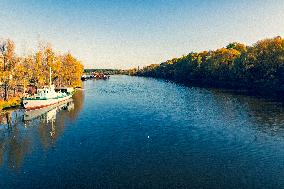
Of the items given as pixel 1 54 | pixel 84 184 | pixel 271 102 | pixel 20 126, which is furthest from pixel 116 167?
pixel 271 102

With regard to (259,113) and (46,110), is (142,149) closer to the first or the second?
(259,113)

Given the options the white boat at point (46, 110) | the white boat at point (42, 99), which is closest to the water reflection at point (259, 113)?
the white boat at point (46, 110)

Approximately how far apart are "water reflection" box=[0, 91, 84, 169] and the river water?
13 centimetres

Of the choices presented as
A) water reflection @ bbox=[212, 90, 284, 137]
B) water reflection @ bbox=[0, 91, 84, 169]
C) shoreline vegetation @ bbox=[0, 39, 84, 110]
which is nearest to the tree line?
shoreline vegetation @ bbox=[0, 39, 84, 110]

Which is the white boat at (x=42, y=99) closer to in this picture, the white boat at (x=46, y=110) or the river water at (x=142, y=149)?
the white boat at (x=46, y=110)

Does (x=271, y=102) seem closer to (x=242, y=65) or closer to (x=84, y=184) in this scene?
(x=242, y=65)

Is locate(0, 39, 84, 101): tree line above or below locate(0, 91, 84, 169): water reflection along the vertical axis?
above

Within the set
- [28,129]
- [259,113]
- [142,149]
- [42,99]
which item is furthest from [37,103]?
[259,113]

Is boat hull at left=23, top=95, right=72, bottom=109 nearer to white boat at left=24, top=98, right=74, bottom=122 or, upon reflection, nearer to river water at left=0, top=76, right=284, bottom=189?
white boat at left=24, top=98, right=74, bottom=122

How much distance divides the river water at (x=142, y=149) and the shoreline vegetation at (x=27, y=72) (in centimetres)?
1408

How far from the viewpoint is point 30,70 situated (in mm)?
99125

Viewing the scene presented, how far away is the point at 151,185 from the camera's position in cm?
3102

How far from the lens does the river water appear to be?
3259cm

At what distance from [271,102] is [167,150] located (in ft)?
187
